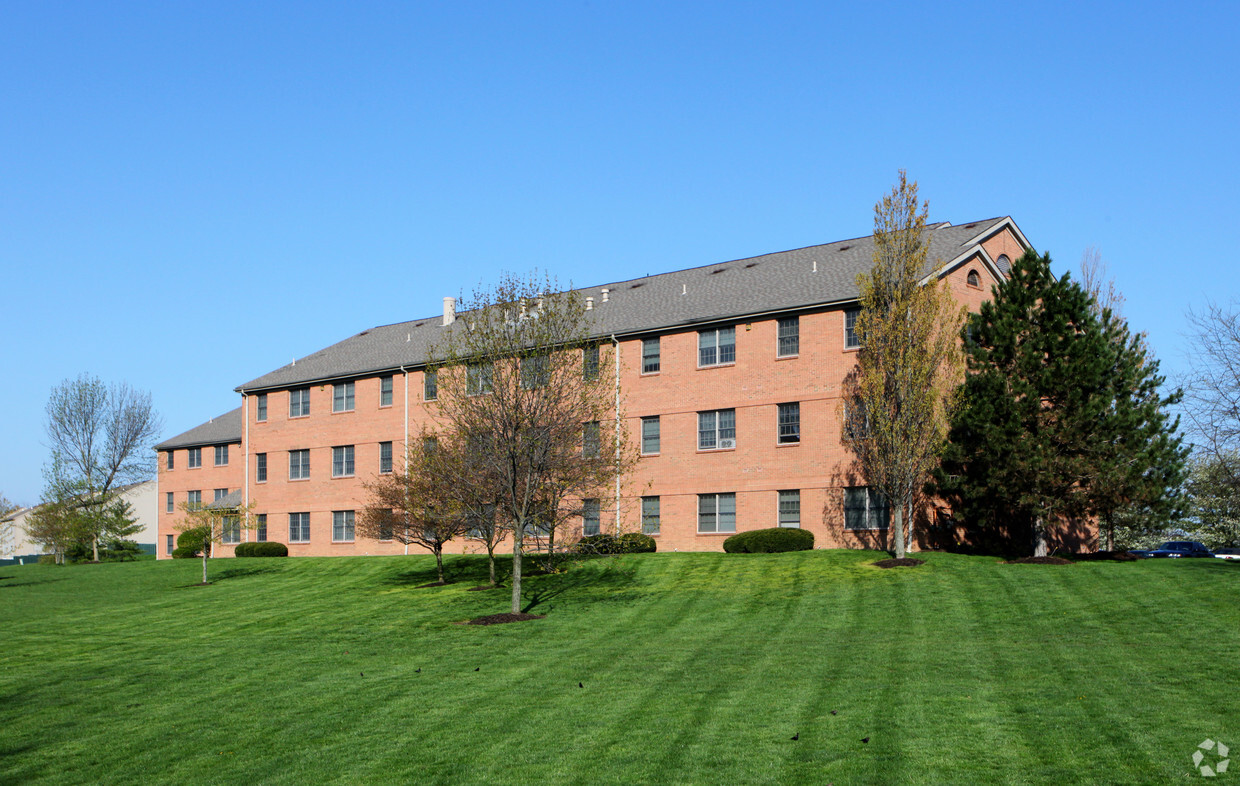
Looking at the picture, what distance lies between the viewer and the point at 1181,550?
150 ft

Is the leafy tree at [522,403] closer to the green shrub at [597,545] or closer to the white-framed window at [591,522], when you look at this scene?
the green shrub at [597,545]

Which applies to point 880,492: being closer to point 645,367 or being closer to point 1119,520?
point 1119,520

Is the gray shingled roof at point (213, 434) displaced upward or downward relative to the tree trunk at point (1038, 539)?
upward

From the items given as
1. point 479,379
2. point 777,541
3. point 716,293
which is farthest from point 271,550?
point 479,379

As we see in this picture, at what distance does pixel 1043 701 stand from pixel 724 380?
83.6ft

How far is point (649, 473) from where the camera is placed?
134 feet

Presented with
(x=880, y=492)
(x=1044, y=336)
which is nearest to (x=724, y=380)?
(x=880, y=492)

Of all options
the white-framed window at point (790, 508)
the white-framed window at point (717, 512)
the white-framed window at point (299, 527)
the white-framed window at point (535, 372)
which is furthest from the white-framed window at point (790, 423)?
the white-framed window at point (299, 527)

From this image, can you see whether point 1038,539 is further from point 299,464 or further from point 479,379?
point 299,464

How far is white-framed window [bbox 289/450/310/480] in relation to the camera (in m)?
53.8

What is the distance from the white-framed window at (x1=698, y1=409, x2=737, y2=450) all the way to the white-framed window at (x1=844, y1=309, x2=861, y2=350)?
5.16m

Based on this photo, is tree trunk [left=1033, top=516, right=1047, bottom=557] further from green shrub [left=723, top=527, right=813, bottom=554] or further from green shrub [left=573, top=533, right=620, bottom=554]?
green shrub [left=573, top=533, right=620, bottom=554]

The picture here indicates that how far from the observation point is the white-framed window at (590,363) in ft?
93.1

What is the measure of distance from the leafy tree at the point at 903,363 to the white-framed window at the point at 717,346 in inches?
259
